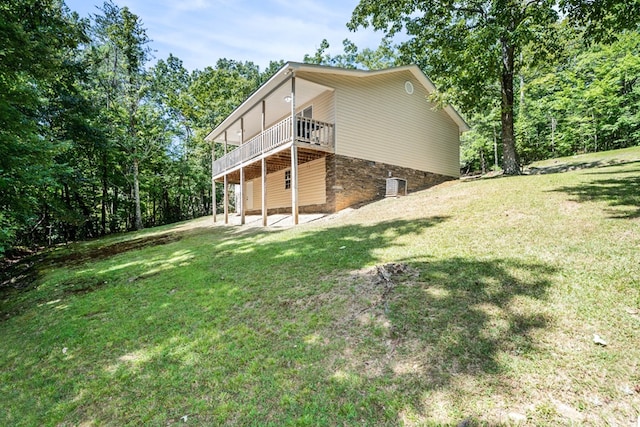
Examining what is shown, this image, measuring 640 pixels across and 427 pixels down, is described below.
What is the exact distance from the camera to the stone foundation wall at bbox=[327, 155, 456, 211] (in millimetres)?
11773

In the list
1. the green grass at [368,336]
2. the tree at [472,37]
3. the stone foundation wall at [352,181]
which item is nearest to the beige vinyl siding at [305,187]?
the stone foundation wall at [352,181]

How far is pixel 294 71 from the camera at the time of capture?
10609 mm

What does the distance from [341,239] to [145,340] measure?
428 cm

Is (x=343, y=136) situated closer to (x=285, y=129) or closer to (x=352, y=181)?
(x=352, y=181)

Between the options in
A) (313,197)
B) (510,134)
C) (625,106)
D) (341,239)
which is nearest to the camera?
(341,239)

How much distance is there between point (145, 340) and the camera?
391cm

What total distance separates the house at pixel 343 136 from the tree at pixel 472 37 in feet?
5.06

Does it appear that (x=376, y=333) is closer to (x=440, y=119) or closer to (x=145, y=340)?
(x=145, y=340)

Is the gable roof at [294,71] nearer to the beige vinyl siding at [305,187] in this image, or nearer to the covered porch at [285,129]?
the covered porch at [285,129]

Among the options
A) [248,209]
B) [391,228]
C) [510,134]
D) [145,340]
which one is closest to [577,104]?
[510,134]

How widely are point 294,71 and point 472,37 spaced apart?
242 inches

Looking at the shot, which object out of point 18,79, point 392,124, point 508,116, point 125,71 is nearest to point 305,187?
point 392,124

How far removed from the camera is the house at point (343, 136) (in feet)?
37.7

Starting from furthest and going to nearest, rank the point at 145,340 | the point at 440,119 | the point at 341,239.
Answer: the point at 440,119, the point at 341,239, the point at 145,340
